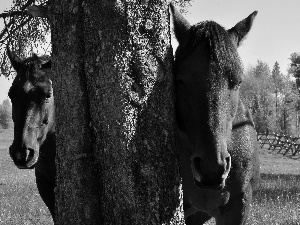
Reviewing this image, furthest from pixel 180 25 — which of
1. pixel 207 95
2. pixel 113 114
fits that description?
pixel 113 114

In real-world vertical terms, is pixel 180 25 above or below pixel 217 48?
above

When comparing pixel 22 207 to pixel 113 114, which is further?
pixel 22 207

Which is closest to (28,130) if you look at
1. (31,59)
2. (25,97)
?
(25,97)

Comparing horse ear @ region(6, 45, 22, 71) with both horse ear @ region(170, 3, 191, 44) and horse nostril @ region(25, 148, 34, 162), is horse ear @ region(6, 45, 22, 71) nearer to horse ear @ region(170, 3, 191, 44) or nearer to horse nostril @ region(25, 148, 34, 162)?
horse nostril @ region(25, 148, 34, 162)

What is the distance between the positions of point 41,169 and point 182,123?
2.93m

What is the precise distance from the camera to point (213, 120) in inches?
142

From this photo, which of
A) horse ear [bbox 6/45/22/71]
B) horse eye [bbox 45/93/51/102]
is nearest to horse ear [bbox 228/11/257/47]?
horse eye [bbox 45/93/51/102]

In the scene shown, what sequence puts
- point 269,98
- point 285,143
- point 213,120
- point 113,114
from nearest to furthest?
point 113,114 < point 213,120 < point 285,143 < point 269,98

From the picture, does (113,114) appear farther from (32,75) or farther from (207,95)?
(32,75)

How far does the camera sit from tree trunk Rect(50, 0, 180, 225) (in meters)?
3.25

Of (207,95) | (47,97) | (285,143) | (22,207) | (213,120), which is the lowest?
(22,207)

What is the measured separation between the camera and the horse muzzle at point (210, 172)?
11.1 feet

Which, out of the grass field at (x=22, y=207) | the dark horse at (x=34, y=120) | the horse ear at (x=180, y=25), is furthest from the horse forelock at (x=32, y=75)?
the grass field at (x=22, y=207)

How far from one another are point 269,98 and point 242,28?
3136 inches
